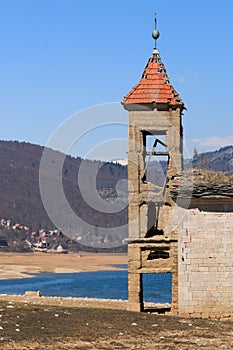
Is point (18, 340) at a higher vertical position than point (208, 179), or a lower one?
lower

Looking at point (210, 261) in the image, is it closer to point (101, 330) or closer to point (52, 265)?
point (101, 330)

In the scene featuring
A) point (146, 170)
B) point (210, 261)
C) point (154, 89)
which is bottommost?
point (210, 261)

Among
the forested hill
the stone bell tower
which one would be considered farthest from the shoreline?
the stone bell tower

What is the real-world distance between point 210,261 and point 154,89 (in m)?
6.06

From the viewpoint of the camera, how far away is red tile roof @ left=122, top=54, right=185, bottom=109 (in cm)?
Answer: 2483

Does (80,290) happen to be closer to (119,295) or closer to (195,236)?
(119,295)

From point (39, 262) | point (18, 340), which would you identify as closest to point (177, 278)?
point (18, 340)

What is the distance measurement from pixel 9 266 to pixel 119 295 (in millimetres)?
40016

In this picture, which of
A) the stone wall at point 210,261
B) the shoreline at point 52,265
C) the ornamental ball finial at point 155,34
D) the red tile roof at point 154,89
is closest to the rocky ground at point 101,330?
the stone wall at point 210,261

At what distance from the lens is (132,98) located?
Result: 82.1 feet

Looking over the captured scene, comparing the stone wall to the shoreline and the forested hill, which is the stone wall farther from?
the forested hill

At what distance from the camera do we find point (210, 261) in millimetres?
23250

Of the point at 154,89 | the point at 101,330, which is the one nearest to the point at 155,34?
the point at 154,89

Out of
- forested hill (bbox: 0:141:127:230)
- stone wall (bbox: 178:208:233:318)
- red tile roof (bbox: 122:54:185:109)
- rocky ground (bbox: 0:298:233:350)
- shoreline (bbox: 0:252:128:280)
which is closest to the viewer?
rocky ground (bbox: 0:298:233:350)
